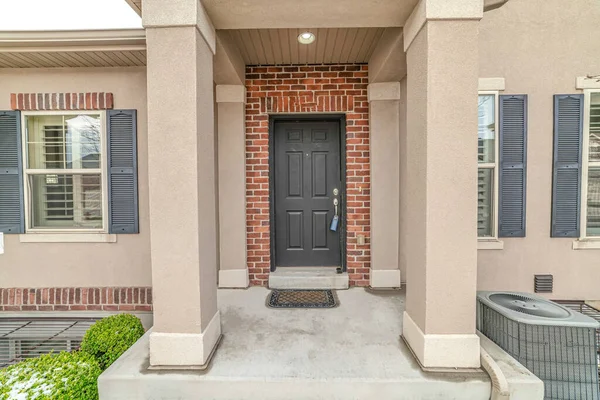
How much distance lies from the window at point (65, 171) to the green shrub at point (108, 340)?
3.79ft

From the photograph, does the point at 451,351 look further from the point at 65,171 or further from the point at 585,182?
the point at 65,171

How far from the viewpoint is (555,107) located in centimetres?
317

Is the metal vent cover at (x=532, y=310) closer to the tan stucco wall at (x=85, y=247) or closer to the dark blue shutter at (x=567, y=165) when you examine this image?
the dark blue shutter at (x=567, y=165)

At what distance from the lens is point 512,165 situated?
10.6 ft

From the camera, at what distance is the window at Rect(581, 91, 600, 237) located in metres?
3.19

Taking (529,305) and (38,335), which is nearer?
(529,305)

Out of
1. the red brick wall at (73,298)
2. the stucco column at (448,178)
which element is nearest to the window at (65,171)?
the red brick wall at (73,298)

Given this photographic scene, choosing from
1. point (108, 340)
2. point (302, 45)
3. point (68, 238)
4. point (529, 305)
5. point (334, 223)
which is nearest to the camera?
point (529, 305)

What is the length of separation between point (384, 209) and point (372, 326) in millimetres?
1386

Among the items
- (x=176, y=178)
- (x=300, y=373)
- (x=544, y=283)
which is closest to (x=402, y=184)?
(x=544, y=283)

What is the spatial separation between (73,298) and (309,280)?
255cm

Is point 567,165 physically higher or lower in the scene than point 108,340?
higher

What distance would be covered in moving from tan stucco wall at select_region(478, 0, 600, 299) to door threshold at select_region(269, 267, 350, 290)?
58.1 inches

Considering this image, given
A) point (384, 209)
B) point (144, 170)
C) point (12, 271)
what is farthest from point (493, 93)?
point (12, 271)
